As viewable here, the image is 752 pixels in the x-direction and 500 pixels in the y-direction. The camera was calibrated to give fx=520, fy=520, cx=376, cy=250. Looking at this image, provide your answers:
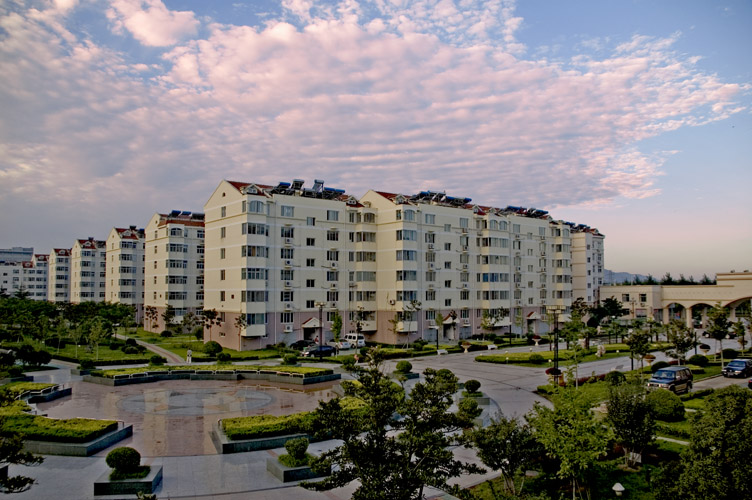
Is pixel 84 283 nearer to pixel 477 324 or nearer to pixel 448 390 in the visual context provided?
pixel 477 324

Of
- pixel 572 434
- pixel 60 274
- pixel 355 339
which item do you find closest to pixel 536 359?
pixel 355 339

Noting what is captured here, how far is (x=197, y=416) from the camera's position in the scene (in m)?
25.8

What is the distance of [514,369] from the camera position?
1662 inches

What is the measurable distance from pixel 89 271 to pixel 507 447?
103 meters

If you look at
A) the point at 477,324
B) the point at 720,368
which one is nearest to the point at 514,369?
the point at 720,368

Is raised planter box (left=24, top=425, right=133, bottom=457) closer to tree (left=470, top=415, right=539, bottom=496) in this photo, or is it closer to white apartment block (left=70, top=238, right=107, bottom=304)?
tree (left=470, top=415, right=539, bottom=496)

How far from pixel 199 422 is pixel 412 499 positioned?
15.9m

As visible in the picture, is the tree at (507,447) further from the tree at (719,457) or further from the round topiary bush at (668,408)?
the round topiary bush at (668,408)

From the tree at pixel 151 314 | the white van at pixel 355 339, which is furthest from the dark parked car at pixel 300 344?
the tree at pixel 151 314

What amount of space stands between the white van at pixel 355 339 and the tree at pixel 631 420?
38579mm

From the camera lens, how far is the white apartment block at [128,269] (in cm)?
8544

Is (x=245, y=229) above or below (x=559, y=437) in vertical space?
above

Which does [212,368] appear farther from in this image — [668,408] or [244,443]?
[668,408]

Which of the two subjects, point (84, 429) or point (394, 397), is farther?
point (84, 429)
